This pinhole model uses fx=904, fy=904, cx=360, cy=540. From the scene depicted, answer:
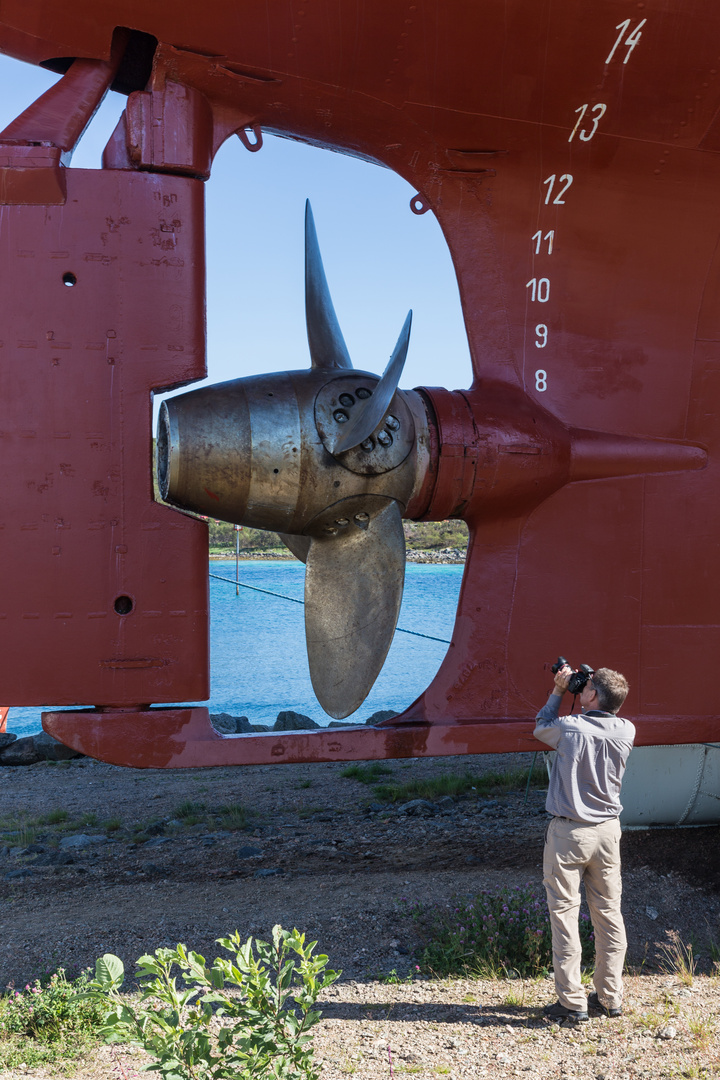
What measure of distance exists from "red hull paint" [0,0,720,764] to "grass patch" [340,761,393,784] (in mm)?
5430

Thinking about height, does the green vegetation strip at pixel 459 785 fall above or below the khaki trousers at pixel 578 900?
below

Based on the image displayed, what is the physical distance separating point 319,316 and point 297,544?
4.72 ft

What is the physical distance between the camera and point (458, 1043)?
4.14m

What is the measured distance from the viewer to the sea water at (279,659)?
25297 millimetres

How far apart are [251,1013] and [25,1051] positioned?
1558 millimetres

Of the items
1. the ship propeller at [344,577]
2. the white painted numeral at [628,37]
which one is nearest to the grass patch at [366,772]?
the ship propeller at [344,577]

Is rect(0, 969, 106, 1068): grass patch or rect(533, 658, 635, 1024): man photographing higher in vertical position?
rect(533, 658, 635, 1024): man photographing

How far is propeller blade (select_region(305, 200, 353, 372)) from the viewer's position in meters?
5.25

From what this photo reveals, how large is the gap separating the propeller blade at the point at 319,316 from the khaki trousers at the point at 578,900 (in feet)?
9.20

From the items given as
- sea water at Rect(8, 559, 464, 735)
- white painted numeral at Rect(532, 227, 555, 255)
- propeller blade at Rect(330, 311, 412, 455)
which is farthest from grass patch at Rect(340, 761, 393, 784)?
white painted numeral at Rect(532, 227, 555, 255)

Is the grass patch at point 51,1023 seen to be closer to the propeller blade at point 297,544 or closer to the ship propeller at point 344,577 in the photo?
the ship propeller at point 344,577

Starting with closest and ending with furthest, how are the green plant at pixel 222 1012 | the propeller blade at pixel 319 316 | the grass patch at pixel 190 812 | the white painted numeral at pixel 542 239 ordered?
1. the green plant at pixel 222 1012
2. the propeller blade at pixel 319 316
3. the white painted numeral at pixel 542 239
4. the grass patch at pixel 190 812

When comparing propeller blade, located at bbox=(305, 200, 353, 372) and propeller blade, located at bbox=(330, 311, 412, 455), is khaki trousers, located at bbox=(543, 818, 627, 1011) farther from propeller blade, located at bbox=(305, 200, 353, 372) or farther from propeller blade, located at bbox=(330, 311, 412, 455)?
propeller blade, located at bbox=(305, 200, 353, 372)

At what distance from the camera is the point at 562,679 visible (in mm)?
4398
